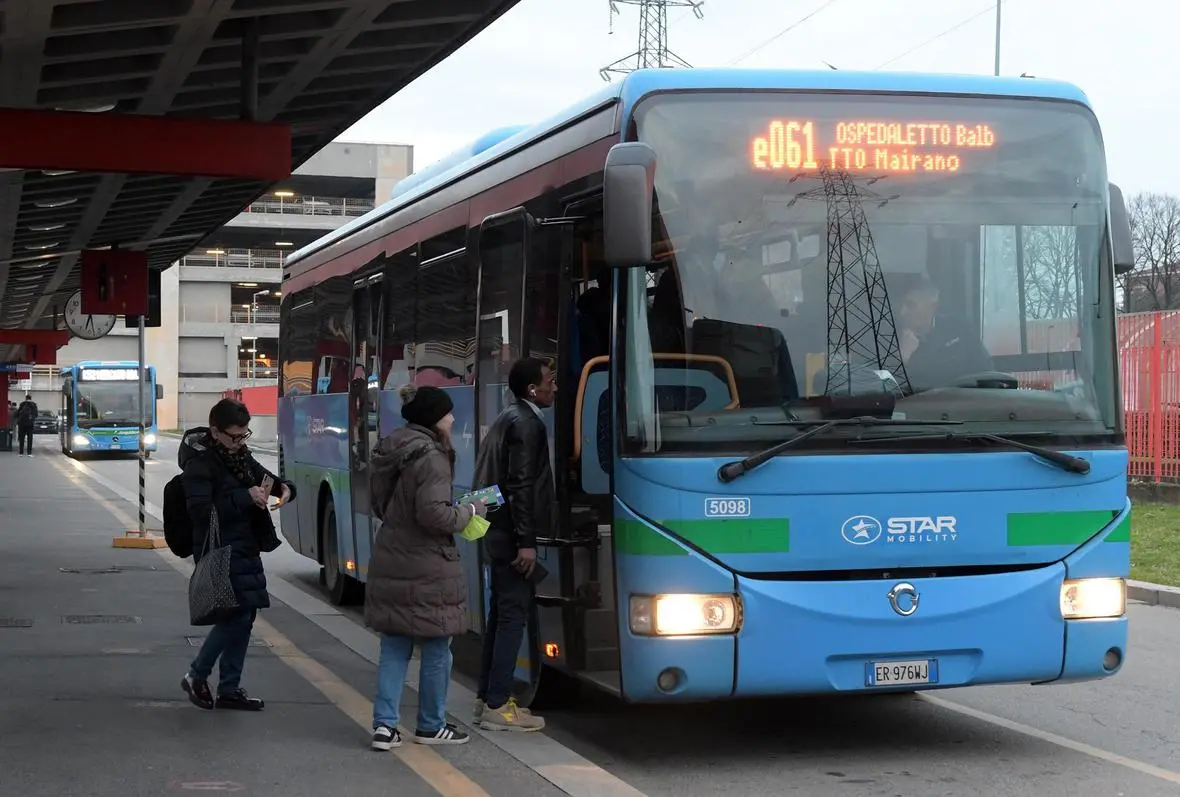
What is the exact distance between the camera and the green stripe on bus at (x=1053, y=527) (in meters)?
7.11

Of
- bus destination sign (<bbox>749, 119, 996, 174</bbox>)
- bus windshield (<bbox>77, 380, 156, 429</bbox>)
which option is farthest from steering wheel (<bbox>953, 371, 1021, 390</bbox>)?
bus windshield (<bbox>77, 380, 156, 429</bbox>)

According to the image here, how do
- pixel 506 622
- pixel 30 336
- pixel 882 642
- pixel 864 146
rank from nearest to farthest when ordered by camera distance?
1. pixel 882 642
2. pixel 864 146
3. pixel 506 622
4. pixel 30 336

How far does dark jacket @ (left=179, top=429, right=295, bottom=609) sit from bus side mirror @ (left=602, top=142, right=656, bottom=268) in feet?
7.81

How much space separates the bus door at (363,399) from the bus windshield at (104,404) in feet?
137

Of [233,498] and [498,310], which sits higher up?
[498,310]

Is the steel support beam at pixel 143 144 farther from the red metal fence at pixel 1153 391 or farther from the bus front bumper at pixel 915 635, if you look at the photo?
the red metal fence at pixel 1153 391

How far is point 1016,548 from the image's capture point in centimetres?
711

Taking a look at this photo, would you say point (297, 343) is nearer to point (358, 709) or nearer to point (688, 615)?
point (358, 709)

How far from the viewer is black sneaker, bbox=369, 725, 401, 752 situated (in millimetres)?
7359

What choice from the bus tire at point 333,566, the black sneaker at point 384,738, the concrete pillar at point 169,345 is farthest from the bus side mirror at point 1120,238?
the concrete pillar at point 169,345

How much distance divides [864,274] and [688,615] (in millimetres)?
1686

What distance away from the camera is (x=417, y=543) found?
7.11 meters

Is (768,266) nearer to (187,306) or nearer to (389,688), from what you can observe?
(389,688)

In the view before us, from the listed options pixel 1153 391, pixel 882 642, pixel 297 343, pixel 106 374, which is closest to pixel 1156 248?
pixel 106 374
